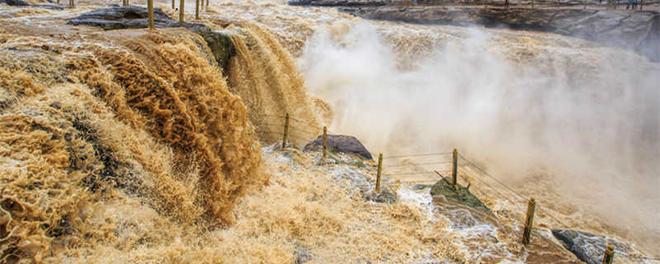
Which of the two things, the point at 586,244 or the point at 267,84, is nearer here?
the point at 586,244

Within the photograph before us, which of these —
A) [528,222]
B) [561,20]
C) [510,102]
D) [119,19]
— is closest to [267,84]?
[119,19]

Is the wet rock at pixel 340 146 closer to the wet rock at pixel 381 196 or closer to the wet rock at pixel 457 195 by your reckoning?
the wet rock at pixel 381 196

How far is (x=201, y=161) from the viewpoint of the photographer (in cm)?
622

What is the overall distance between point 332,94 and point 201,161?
9.56 metres

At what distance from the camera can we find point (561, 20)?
19203mm

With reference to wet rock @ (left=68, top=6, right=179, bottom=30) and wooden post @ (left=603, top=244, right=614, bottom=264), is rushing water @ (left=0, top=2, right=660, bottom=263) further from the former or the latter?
wooden post @ (left=603, top=244, right=614, bottom=264)

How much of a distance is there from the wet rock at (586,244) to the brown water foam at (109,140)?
5.52 meters

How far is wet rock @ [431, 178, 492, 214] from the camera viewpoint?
7.41 meters

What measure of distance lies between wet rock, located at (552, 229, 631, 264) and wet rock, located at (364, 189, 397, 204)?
2994 mm

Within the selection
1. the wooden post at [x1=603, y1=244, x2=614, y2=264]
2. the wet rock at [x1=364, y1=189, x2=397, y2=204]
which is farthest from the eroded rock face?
the wooden post at [x1=603, y1=244, x2=614, y2=264]

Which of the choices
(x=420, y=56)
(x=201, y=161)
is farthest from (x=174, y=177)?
(x=420, y=56)

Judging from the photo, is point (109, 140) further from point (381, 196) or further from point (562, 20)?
point (562, 20)

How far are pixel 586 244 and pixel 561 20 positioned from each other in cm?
1608

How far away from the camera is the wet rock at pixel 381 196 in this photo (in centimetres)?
757
